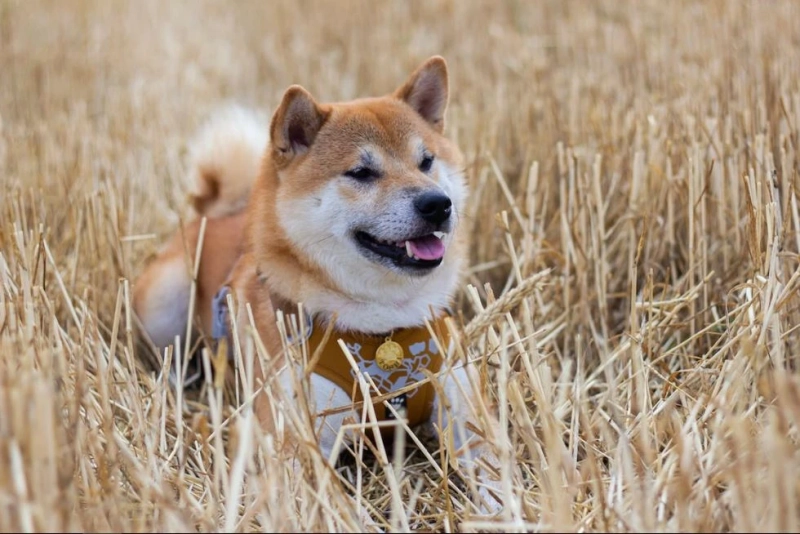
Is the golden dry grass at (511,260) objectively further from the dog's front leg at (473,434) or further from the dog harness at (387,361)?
the dog harness at (387,361)

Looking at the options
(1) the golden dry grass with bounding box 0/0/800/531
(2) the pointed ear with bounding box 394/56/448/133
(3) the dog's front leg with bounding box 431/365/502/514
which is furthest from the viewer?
(2) the pointed ear with bounding box 394/56/448/133

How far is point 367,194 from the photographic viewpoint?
262 centimetres

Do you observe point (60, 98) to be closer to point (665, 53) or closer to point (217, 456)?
point (665, 53)

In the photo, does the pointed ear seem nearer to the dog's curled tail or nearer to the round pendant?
the dog's curled tail

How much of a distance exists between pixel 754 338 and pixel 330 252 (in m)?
1.23

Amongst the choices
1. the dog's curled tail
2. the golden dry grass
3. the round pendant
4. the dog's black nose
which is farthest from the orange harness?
the dog's curled tail

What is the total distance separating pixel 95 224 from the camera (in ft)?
10.8

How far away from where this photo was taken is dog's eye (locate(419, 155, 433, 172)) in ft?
9.21

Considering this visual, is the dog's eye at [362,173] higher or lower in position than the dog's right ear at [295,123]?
lower

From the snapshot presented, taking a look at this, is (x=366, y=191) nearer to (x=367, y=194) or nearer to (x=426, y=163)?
(x=367, y=194)

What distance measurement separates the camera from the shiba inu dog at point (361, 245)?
8.13 ft

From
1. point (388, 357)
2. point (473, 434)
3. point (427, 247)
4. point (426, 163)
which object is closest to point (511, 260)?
point (426, 163)

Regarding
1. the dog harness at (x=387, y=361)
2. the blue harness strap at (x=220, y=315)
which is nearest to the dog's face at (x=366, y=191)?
the dog harness at (x=387, y=361)

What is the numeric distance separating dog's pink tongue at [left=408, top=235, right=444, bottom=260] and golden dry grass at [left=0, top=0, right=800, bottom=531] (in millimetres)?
322
